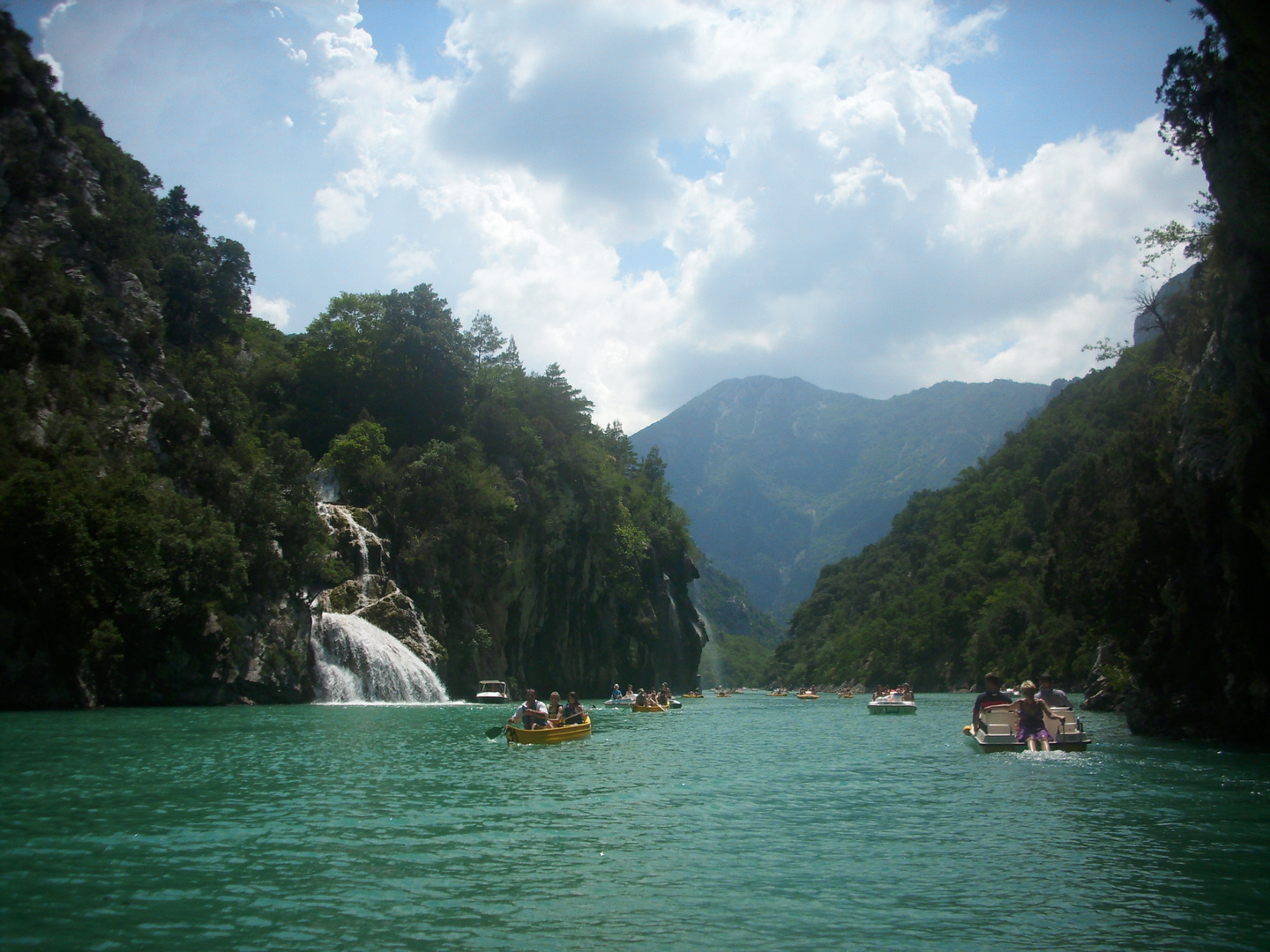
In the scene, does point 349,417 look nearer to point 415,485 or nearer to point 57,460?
point 415,485

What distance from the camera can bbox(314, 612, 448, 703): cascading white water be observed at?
3841 centimetres

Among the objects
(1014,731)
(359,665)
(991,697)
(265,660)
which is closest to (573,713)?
(991,697)

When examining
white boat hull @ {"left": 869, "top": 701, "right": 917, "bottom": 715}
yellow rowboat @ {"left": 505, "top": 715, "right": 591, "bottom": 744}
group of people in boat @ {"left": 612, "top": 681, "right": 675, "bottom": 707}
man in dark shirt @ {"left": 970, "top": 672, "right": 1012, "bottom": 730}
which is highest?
man in dark shirt @ {"left": 970, "top": 672, "right": 1012, "bottom": 730}

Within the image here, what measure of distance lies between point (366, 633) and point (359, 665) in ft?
5.44

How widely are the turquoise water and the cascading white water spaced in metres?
18.8

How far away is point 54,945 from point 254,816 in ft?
17.3

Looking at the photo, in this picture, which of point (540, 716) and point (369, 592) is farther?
point (369, 592)

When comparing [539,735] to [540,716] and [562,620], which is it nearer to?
[540,716]

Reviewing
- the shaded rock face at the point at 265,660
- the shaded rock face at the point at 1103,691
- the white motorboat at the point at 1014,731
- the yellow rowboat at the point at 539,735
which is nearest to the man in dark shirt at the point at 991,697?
the white motorboat at the point at 1014,731

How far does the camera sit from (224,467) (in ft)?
122

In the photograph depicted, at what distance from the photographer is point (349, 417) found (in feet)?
193

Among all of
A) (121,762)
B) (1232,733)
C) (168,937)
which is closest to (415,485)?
(121,762)

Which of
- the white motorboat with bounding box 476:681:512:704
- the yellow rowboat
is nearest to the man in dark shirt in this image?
the yellow rowboat

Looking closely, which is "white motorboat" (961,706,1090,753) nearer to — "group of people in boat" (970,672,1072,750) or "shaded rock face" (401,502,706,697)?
"group of people in boat" (970,672,1072,750)
